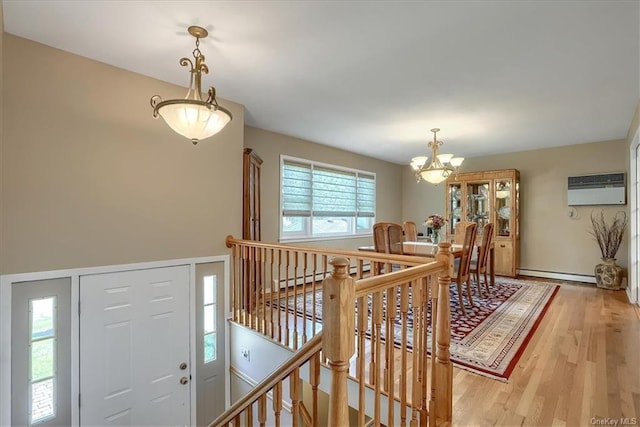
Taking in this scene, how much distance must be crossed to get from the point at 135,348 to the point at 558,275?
6.53 meters

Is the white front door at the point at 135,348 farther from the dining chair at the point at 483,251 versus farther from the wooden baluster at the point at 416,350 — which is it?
the dining chair at the point at 483,251

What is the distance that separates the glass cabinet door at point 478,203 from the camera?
607 cm

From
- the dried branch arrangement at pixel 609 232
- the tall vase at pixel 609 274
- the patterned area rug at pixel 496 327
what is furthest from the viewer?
the dried branch arrangement at pixel 609 232

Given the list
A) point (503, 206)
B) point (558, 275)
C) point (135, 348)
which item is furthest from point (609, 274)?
point (135, 348)

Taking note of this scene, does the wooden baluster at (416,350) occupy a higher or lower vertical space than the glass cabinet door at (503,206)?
lower

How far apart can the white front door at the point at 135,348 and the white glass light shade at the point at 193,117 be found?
58.3 inches

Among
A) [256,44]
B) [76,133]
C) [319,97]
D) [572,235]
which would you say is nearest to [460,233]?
[572,235]

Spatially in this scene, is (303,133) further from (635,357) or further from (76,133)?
(635,357)

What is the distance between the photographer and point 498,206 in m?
5.89

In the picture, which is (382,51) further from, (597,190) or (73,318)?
(597,190)

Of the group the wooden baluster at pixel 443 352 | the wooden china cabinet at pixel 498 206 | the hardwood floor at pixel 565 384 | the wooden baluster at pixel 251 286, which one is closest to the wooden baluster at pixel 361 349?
the wooden baluster at pixel 443 352

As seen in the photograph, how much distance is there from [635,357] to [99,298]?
14.6 feet

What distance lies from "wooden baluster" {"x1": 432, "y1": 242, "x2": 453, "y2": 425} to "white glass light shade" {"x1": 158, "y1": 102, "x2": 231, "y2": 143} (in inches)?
67.1

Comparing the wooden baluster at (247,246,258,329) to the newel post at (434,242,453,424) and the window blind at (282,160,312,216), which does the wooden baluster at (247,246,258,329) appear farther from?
the newel post at (434,242,453,424)
